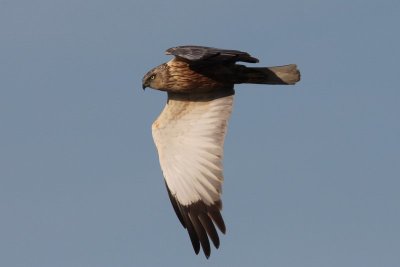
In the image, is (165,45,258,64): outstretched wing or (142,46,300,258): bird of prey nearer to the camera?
(165,45,258,64): outstretched wing

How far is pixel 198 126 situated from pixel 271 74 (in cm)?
137

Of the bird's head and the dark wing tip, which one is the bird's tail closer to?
the bird's head

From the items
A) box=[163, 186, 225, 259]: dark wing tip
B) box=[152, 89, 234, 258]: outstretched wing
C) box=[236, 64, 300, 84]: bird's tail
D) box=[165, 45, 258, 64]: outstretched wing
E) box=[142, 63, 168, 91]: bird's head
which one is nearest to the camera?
box=[165, 45, 258, 64]: outstretched wing

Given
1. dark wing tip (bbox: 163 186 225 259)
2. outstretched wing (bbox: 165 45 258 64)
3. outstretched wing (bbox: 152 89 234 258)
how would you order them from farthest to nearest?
outstretched wing (bbox: 152 89 234 258)
dark wing tip (bbox: 163 186 225 259)
outstretched wing (bbox: 165 45 258 64)

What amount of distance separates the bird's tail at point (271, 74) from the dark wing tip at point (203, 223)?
2.00m

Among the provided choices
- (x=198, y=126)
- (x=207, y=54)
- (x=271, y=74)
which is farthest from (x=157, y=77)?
(x=207, y=54)

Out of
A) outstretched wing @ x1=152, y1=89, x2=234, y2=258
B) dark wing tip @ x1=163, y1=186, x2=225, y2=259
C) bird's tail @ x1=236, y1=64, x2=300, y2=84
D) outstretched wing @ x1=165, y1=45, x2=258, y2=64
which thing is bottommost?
dark wing tip @ x1=163, y1=186, x2=225, y2=259

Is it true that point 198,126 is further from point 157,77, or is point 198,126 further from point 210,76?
point 157,77

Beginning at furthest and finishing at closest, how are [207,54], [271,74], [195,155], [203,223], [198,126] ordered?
[198,126] < [195,155] < [271,74] < [203,223] < [207,54]

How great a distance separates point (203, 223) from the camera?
2061 cm

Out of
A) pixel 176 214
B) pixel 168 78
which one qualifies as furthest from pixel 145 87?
pixel 176 214

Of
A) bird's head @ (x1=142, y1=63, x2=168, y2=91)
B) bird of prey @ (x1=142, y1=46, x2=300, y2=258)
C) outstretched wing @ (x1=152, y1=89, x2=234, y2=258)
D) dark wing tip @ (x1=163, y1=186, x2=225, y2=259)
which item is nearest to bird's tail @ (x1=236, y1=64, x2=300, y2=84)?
bird of prey @ (x1=142, y1=46, x2=300, y2=258)

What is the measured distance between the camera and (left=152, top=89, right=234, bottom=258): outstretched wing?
20656mm

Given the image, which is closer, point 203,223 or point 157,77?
point 203,223
